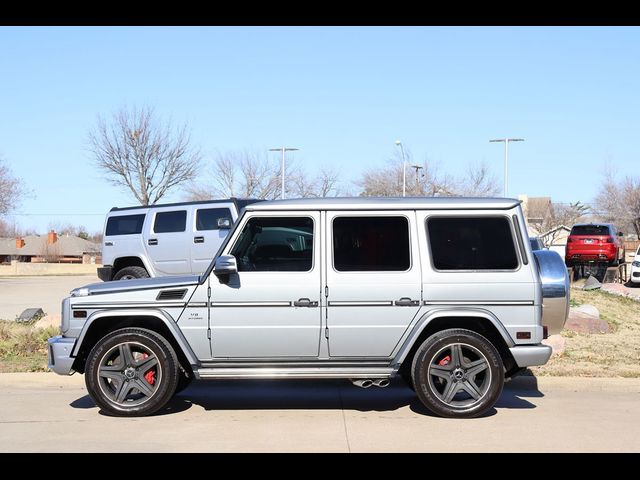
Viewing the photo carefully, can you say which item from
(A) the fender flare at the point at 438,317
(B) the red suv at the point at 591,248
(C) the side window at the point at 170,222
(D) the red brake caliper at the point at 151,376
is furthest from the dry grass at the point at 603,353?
(B) the red suv at the point at 591,248

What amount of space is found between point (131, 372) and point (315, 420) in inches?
68.9

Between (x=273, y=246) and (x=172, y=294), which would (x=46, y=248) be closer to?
(x=172, y=294)

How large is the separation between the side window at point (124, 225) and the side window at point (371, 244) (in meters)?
9.36

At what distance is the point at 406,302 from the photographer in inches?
288

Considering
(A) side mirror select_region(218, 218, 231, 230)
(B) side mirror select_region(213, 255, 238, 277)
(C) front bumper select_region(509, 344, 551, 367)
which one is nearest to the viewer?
(B) side mirror select_region(213, 255, 238, 277)

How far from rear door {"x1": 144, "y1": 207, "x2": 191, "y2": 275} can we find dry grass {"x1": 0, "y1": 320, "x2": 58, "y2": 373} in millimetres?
3846

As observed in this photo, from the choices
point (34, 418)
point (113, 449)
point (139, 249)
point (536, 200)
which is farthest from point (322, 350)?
point (536, 200)

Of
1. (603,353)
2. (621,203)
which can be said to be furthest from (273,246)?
(621,203)

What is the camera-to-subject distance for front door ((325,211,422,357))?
7.32m

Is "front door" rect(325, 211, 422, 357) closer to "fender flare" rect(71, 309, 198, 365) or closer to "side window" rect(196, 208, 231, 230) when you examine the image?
"fender flare" rect(71, 309, 198, 365)

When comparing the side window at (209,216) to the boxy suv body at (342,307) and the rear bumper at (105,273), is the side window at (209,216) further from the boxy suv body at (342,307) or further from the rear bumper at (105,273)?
the boxy suv body at (342,307)

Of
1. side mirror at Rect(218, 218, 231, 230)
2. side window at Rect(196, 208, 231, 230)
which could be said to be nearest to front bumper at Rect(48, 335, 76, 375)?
side mirror at Rect(218, 218, 231, 230)

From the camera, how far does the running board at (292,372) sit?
287 inches

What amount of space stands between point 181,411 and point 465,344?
2799mm
